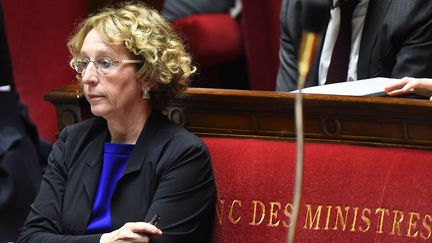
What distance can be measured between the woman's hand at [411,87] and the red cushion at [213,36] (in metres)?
2.18

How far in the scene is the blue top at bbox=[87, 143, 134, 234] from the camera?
2.35 m

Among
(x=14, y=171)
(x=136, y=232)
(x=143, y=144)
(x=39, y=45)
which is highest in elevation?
(x=143, y=144)

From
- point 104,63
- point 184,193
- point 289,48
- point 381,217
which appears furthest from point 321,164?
point 289,48

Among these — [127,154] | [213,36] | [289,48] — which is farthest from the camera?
[213,36]

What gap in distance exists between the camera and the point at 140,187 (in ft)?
7.62

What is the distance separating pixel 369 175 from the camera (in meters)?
2.33

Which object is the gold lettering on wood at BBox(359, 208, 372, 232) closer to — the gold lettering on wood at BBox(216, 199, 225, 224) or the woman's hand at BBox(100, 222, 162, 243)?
the gold lettering on wood at BBox(216, 199, 225, 224)

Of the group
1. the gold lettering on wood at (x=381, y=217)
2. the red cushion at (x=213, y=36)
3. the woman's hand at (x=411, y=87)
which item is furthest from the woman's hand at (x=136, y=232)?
the red cushion at (x=213, y=36)

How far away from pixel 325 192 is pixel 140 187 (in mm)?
437

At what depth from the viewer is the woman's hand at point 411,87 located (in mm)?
2355

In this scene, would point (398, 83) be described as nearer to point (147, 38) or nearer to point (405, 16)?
point (405, 16)

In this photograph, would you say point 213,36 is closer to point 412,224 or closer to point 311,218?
point 311,218

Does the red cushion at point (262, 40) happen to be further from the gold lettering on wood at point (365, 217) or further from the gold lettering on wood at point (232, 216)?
the gold lettering on wood at point (365, 217)

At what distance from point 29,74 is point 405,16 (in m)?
1.85
